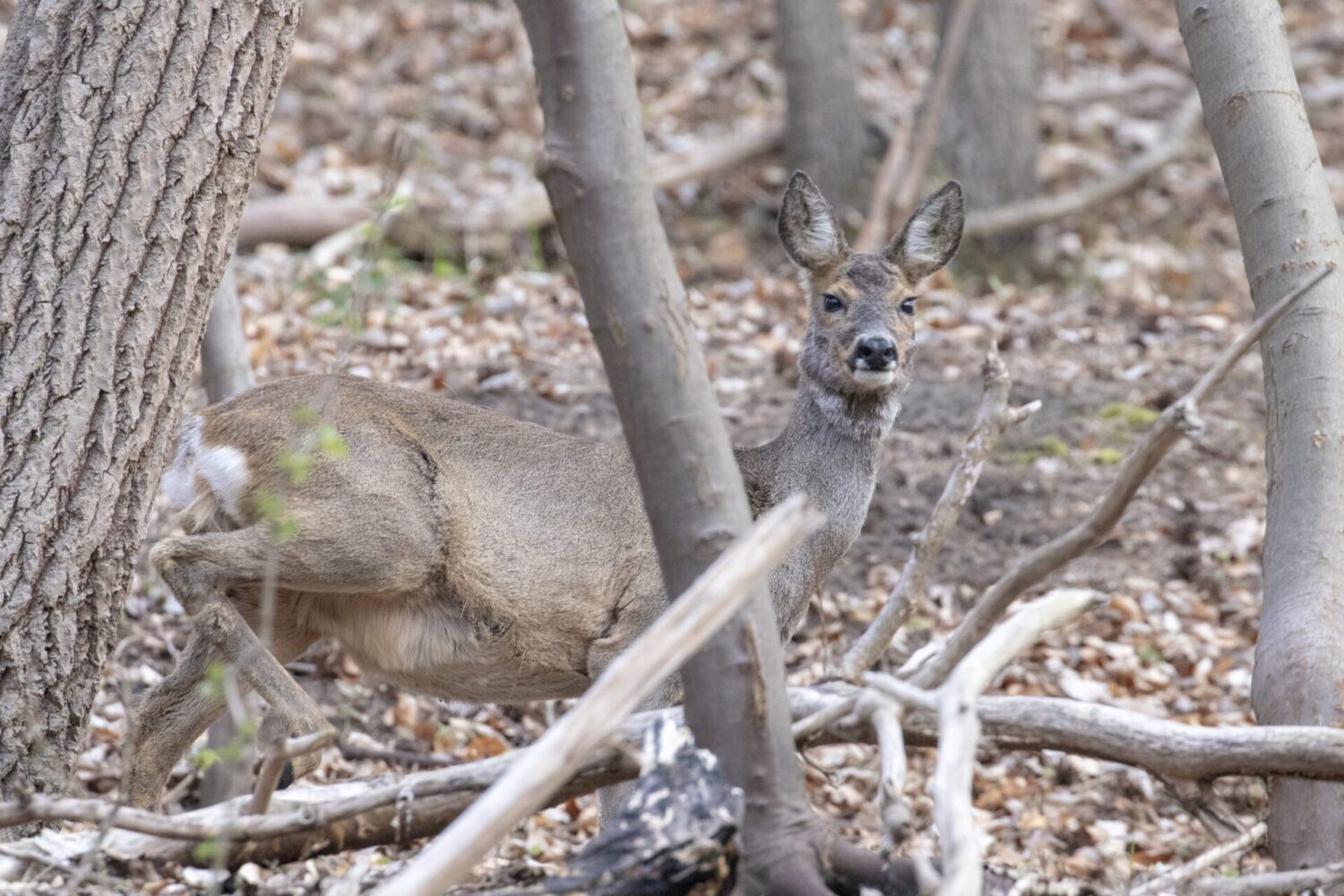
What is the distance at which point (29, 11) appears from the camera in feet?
14.3

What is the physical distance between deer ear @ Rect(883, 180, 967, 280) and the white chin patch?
67 centimetres

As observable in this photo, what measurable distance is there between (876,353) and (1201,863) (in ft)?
8.23

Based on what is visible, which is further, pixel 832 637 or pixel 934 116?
pixel 934 116

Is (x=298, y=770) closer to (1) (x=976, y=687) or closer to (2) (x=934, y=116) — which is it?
(1) (x=976, y=687)

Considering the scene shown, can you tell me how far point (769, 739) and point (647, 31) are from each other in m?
11.9

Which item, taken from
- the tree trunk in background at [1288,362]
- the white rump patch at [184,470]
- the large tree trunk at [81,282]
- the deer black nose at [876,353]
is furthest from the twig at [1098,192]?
the large tree trunk at [81,282]

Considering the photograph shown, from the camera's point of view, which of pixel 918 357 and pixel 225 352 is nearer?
pixel 225 352

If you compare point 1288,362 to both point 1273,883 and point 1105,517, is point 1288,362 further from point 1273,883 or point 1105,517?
point 1273,883

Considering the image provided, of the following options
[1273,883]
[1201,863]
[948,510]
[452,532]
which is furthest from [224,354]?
[1273,883]

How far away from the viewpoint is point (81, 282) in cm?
427

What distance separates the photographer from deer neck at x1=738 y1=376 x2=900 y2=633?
5.75 m

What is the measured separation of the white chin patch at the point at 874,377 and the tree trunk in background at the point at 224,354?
92.4 inches

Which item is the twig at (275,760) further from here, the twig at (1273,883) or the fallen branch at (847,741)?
the twig at (1273,883)

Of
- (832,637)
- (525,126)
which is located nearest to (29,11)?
(832,637)
